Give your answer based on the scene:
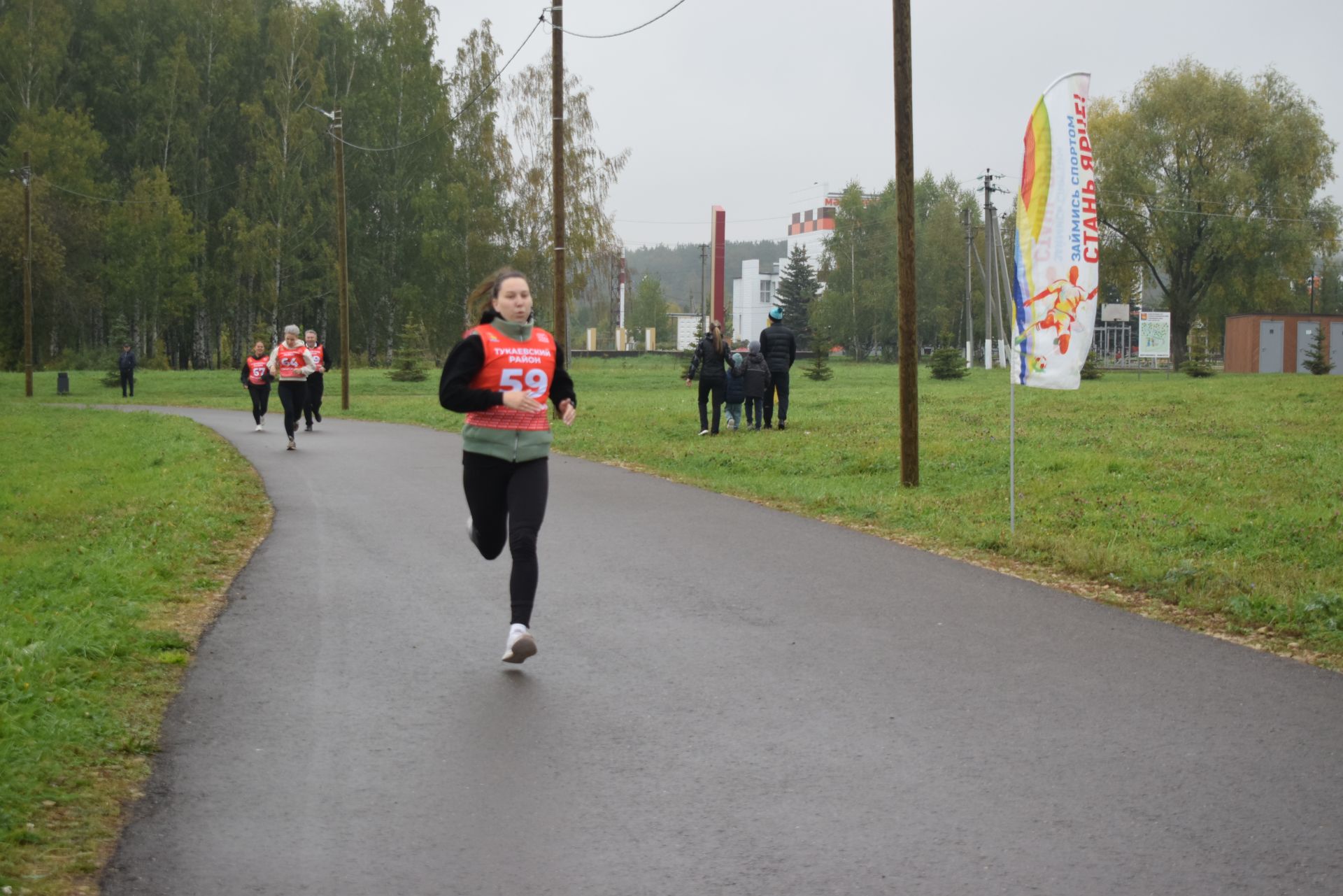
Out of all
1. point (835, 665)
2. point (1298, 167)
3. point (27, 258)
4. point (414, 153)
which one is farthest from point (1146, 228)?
point (835, 665)

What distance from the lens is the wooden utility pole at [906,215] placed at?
13.7 m

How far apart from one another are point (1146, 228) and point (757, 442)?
50128mm

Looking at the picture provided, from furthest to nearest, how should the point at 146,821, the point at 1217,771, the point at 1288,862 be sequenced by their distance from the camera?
the point at 1217,771 → the point at 146,821 → the point at 1288,862

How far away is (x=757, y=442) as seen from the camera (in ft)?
63.7

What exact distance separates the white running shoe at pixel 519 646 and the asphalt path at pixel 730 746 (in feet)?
0.35

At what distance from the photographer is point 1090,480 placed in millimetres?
14117

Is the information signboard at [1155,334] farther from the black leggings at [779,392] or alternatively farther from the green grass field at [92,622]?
the green grass field at [92,622]

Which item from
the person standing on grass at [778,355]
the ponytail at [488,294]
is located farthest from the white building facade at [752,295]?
the ponytail at [488,294]

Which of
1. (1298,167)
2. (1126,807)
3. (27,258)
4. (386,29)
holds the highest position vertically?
(386,29)

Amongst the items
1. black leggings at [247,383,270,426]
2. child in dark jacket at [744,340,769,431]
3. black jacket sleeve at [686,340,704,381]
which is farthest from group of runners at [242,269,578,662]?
black leggings at [247,383,270,426]

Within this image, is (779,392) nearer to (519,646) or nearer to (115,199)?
(519,646)

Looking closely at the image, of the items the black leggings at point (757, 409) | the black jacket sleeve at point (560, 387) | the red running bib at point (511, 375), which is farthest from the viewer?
the black leggings at point (757, 409)

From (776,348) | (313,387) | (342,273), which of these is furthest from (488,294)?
(342,273)

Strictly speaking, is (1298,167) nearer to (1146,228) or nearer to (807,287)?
(1146,228)
